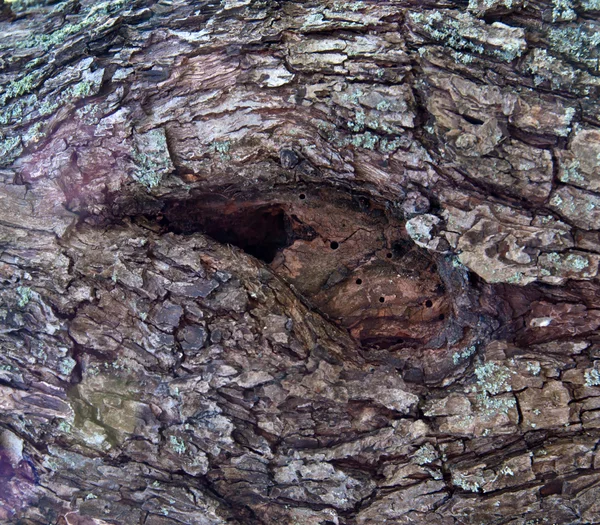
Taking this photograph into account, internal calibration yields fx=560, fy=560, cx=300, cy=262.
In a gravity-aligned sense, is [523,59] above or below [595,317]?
above

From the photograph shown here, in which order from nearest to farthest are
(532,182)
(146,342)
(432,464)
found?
(532,182), (432,464), (146,342)

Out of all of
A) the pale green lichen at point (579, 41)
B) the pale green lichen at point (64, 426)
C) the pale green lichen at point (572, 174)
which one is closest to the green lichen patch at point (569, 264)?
the pale green lichen at point (572, 174)

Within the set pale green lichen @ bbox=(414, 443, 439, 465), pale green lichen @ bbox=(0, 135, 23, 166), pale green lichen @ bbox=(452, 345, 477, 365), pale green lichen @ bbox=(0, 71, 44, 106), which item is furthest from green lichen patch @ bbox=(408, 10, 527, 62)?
pale green lichen @ bbox=(0, 135, 23, 166)

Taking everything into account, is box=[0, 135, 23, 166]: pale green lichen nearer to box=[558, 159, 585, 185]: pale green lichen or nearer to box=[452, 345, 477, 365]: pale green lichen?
box=[452, 345, 477, 365]: pale green lichen

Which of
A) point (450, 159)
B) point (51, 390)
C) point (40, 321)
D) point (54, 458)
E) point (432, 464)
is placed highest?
point (450, 159)

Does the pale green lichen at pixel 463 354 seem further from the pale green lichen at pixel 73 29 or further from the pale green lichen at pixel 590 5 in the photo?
the pale green lichen at pixel 73 29

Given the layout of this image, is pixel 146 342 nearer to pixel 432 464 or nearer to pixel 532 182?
pixel 432 464

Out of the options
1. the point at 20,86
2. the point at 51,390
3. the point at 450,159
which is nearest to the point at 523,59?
the point at 450,159

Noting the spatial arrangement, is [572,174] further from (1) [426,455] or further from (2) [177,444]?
(2) [177,444]

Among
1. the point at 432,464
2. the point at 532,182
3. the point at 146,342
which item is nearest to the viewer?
the point at 532,182
